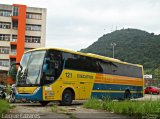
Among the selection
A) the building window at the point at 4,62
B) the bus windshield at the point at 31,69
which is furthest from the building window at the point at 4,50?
the bus windshield at the point at 31,69

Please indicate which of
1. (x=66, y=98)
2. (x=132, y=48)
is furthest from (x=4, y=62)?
(x=66, y=98)

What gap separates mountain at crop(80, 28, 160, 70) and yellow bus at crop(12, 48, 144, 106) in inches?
2096

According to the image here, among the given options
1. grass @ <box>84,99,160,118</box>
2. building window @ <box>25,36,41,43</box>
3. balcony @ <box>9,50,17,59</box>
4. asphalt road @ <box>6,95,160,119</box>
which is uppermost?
building window @ <box>25,36,41,43</box>

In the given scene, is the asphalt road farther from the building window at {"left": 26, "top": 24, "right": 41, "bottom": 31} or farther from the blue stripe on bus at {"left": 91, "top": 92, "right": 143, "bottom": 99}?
the building window at {"left": 26, "top": 24, "right": 41, "bottom": 31}

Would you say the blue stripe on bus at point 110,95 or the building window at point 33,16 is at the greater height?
the building window at point 33,16

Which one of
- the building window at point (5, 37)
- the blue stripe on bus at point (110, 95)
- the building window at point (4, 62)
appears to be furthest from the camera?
the building window at point (5, 37)

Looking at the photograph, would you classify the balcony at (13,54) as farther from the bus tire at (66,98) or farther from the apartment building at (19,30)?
the bus tire at (66,98)

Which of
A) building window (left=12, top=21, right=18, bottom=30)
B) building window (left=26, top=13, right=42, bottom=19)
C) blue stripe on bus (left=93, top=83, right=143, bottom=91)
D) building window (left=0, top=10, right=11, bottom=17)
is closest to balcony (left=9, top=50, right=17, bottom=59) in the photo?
building window (left=12, top=21, right=18, bottom=30)

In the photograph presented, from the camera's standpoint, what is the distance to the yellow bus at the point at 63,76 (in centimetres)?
1803

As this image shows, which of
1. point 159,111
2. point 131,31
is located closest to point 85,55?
point 159,111

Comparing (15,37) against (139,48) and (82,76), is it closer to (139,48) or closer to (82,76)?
(139,48)

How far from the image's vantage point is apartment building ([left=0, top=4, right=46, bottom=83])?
67.4 metres

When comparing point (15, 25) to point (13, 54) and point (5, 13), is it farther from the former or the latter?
point (13, 54)

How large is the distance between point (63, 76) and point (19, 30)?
1971 inches
